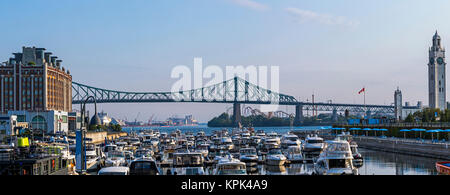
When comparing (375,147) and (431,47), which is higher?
(431,47)

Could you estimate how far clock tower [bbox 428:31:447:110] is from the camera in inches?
4500

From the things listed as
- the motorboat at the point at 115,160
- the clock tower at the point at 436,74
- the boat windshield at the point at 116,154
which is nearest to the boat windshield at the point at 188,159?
the motorboat at the point at 115,160

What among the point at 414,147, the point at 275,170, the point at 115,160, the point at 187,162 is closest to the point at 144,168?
the point at 187,162

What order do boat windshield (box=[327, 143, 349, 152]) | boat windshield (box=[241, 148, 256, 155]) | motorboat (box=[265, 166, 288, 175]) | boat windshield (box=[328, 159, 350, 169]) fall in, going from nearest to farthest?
boat windshield (box=[328, 159, 350, 169])
boat windshield (box=[327, 143, 349, 152])
motorboat (box=[265, 166, 288, 175])
boat windshield (box=[241, 148, 256, 155])

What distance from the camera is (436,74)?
→ 376ft

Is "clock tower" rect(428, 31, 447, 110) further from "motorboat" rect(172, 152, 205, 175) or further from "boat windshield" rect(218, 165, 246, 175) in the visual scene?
"boat windshield" rect(218, 165, 246, 175)

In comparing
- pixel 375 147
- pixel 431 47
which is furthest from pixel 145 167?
pixel 431 47

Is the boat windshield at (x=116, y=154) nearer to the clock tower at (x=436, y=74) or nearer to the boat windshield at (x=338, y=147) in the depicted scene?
the boat windshield at (x=338, y=147)

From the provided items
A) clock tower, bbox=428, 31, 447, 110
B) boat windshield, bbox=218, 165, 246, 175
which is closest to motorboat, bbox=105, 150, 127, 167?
boat windshield, bbox=218, 165, 246, 175

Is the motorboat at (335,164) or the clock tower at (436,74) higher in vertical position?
the clock tower at (436,74)

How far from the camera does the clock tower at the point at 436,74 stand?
114 meters

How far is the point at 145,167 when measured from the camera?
24.9 metres
